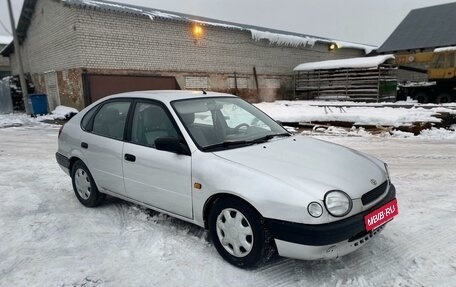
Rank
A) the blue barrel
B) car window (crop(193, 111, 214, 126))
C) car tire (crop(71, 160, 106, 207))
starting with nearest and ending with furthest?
1. car window (crop(193, 111, 214, 126))
2. car tire (crop(71, 160, 106, 207))
3. the blue barrel

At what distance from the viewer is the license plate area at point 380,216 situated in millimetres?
2599

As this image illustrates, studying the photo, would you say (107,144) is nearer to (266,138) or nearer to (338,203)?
(266,138)

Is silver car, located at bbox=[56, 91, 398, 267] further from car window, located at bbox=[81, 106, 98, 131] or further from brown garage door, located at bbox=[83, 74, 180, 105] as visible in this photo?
brown garage door, located at bbox=[83, 74, 180, 105]

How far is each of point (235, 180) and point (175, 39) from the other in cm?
1690

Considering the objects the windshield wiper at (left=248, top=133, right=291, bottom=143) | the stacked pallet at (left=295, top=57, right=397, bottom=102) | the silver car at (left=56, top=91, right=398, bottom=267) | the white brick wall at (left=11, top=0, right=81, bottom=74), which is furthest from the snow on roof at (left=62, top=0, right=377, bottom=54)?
the windshield wiper at (left=248, top=133, right=291, bottom=143)

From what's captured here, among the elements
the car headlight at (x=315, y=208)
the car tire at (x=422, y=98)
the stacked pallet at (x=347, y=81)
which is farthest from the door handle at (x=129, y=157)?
the car tire at (x=422, y=98)

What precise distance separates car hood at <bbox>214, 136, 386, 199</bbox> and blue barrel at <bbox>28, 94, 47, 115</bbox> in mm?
16987

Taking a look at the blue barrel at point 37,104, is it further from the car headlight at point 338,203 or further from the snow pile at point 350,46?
the snow pile at point 350,46

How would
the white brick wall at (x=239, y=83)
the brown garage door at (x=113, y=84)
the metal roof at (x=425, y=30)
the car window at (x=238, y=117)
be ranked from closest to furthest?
the car window at (x=238, y=117) < the brown garage door at (x=113, y=84) < the white brick wall at (x=239, y=83) < the metal roof at (x=425, y=30)

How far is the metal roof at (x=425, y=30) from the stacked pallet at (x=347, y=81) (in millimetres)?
11341

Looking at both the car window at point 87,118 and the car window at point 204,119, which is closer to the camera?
the car window at point 204,119

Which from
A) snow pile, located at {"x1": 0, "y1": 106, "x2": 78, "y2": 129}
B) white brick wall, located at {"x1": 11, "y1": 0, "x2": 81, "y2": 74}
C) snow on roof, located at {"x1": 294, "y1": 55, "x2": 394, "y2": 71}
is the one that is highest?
white brick wall, located at {"x1": 11, "y1": 0, "x2": 81, "y2": 74}

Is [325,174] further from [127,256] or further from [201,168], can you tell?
[127,256]

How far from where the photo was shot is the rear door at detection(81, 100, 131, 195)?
3758 millimetres
